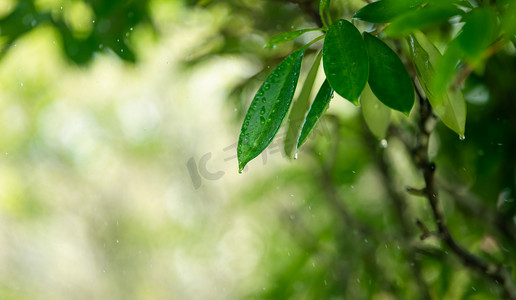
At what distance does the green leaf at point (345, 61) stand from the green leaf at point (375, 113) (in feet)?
0.51

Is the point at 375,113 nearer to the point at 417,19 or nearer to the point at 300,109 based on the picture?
the point at 300,109

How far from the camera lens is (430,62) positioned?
0.37 m

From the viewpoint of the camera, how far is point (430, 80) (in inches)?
13.9

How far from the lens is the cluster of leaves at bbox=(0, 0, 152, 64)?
27.5 inches

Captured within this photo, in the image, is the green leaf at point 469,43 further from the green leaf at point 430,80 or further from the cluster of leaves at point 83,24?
the cluster of leaves at point 83,24

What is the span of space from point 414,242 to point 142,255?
0.82 m

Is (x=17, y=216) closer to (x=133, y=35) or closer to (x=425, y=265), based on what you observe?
(x=133, y=35)

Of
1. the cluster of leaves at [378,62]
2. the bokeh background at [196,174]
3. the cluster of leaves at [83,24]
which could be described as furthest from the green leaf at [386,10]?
the cluster of leaves at [83,24]

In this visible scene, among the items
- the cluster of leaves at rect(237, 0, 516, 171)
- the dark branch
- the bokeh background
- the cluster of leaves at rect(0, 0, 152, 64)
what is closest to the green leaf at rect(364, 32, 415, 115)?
the cluster of leaves at rect(237, 0, 516, 171)

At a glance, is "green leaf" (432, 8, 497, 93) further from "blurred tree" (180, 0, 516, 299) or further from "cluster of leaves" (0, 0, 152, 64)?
"cluster of leaves" (0, 0, 152, 64)

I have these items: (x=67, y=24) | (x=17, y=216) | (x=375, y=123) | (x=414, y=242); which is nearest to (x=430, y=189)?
(x=375, y=123)

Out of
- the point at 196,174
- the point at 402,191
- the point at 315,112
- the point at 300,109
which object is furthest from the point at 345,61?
the point at 196,174

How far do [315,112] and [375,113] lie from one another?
20 cm

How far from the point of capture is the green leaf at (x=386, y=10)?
12.1 inches
